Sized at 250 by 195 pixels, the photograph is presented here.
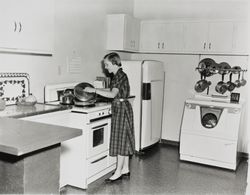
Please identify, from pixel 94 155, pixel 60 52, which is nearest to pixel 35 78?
pixel 60 52

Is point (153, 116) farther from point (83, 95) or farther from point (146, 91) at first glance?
point (83, 95)

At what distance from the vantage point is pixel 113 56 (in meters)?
3.41

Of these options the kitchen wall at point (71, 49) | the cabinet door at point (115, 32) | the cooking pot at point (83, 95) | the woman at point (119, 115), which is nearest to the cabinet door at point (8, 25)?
the kitchen wall at point (71, 49)

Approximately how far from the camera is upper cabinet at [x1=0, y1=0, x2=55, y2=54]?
2994 millimetres

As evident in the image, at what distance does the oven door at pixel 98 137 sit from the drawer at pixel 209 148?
1.41 m

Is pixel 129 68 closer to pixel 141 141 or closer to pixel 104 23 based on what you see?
pixel 104 23

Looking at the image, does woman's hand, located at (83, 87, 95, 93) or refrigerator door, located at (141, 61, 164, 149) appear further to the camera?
refrigerator door, located at (141, 61, 164, 149)

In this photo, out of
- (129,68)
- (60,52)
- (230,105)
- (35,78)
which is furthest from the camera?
(129,68)

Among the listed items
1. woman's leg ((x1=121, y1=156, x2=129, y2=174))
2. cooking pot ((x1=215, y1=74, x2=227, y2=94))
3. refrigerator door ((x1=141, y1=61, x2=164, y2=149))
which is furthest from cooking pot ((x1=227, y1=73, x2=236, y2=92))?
woman's leg ((x1=121, y1=156, x2=129, y2=174))

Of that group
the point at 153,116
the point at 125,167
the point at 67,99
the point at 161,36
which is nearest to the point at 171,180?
the point at 125,167

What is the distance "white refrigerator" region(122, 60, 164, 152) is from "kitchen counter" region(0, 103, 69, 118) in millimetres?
1662

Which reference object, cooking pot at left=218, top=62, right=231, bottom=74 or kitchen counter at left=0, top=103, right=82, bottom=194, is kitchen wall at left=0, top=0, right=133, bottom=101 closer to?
kitchen counter at left=0, top=103, right=82, bottom=194

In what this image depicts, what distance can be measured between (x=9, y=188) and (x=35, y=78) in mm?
2104

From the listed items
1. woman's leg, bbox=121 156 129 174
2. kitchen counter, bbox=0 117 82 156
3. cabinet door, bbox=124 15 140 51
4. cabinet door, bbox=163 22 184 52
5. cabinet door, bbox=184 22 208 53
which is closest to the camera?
kitchen counter, bbox=0 117 82 156
